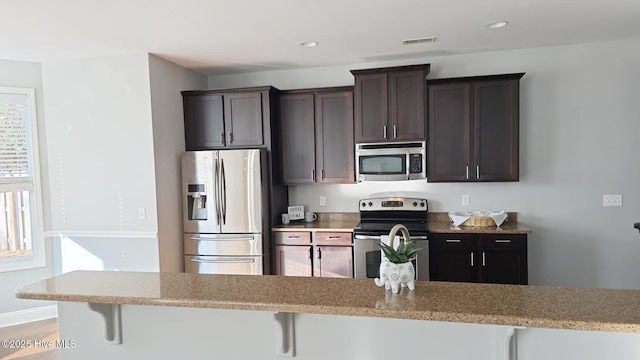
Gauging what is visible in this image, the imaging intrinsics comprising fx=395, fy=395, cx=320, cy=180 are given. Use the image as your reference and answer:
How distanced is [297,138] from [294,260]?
128 cm

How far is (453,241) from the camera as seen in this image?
368cm

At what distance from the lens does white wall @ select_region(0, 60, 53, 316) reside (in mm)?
3861

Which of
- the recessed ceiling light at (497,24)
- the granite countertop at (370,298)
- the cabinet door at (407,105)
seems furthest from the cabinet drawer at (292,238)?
the recessed ceiling light at (497,24)

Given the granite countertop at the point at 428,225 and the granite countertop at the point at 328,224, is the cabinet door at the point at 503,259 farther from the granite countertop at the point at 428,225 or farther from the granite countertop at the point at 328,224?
the granite countertop at the point at 328,224

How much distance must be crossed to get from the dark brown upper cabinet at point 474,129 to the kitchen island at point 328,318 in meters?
2.37

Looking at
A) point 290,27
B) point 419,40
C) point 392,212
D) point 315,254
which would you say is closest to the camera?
point 290,27

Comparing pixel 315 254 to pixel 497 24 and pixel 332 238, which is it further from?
pixel 497 24

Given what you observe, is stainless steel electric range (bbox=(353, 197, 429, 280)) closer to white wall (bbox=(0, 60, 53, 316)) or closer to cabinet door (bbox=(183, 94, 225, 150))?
cabinet door (bbox=(183, 94, 225, 150))

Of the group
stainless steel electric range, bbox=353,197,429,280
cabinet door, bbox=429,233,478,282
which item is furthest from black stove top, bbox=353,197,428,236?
cabinet door, bbox=429,233,478,282

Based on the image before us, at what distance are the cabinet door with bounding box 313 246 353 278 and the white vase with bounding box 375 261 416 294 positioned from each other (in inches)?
93.8

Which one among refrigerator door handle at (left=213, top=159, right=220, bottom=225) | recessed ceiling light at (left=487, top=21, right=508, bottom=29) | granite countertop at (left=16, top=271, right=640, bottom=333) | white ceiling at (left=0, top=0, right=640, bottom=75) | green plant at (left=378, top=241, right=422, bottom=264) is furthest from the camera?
refrigerator door handle at (left=213, top=159, right=220, bottom=225)

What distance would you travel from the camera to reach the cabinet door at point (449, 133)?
12.6 ft

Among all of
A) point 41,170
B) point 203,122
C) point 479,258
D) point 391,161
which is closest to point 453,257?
point 479,258

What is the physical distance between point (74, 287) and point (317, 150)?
277 centimetres
